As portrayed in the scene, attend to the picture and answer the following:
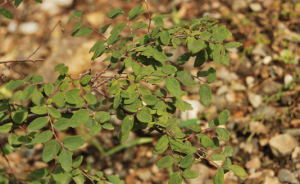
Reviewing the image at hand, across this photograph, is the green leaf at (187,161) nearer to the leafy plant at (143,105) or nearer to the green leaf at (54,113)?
the leafy plant at (143,105)

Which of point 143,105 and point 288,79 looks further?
point 288,79

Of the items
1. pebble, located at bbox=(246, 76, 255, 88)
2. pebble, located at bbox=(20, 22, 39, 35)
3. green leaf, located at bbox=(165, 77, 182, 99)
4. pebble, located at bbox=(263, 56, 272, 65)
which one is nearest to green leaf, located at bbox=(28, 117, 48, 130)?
green leaf, located at bbox=(165, 77, 182, 99)

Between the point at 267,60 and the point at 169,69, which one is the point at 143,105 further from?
the point at 267,60

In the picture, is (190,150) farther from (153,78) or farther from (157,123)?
(153,78)

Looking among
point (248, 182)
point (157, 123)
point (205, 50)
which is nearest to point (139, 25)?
point (205, 50)

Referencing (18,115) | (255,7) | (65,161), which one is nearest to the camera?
(65,161)

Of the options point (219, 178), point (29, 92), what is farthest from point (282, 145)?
point (29, 92)

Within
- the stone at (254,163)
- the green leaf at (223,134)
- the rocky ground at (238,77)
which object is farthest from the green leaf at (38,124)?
the stone at (254,163)
